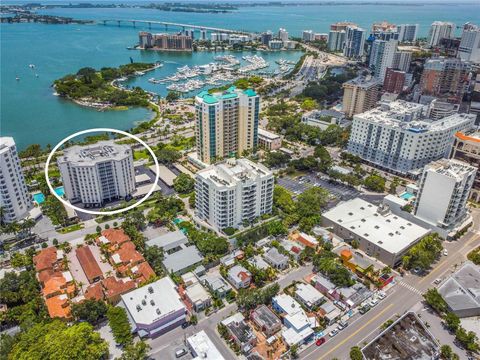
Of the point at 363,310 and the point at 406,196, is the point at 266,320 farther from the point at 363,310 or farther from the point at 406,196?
the point at 406,196

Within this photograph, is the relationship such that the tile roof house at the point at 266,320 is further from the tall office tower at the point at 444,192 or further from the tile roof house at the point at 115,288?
the tall office tower at the point at 444,192

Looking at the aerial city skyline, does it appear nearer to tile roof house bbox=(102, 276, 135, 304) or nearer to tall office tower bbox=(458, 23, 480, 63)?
tile roof house bbox=(102, 276, 135, 304)

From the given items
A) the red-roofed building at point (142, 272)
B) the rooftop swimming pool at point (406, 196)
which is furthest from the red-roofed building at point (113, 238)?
the rooftop swimming pool at point (406, 196)

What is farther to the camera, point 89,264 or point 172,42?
point 172,42

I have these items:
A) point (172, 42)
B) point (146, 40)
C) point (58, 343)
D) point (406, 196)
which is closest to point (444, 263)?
point (406, 196)

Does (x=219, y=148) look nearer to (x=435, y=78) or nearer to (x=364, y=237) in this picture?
(x=364, y=237)

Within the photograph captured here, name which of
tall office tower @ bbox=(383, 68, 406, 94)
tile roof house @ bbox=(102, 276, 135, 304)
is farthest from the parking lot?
tall office tower @ bbox=(383, 68, 406, 94)

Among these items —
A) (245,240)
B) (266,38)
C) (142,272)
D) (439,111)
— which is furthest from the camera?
(266,38)

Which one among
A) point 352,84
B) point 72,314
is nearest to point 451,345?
point 72,314
